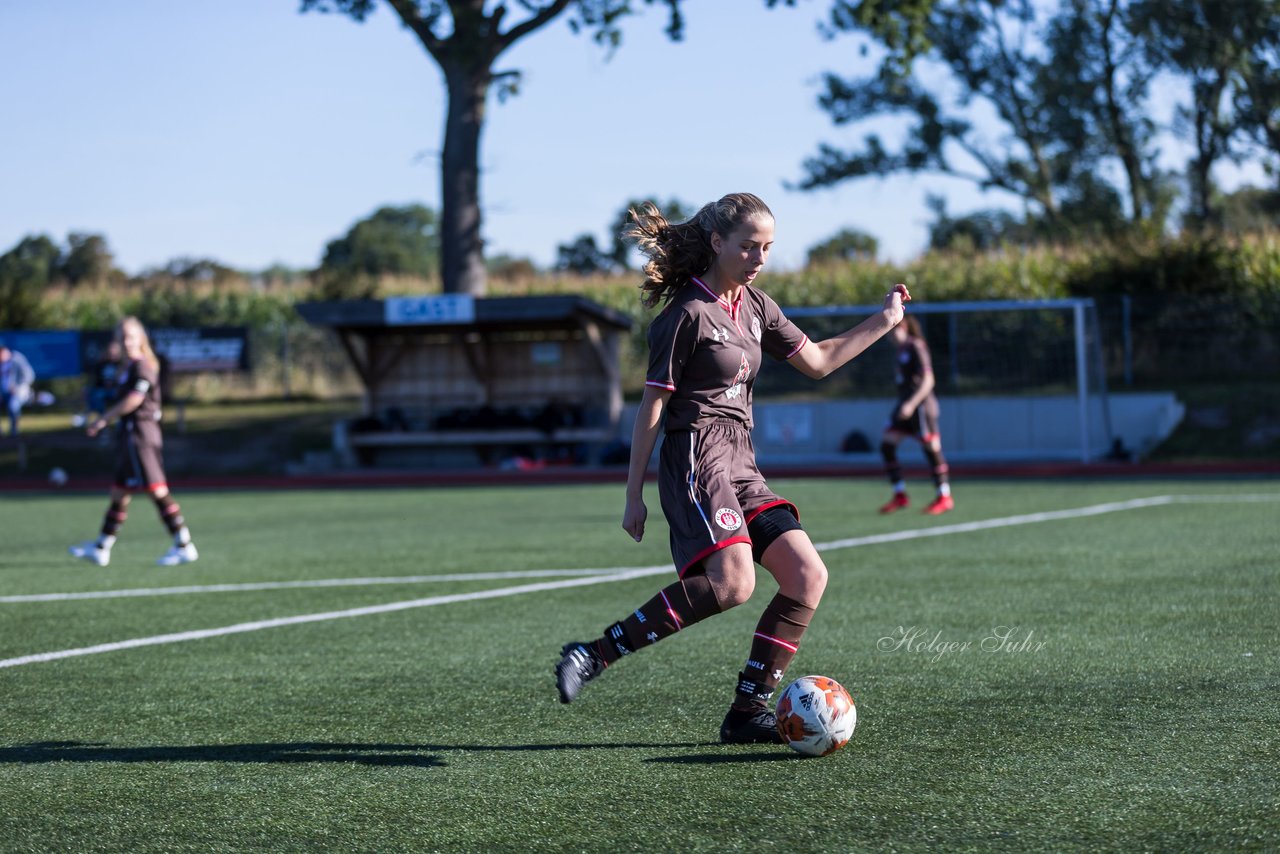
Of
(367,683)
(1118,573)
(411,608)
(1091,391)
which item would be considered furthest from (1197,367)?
(367,683)

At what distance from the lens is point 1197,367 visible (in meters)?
28.2

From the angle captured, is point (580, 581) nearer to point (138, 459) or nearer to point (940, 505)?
point (138, 459)

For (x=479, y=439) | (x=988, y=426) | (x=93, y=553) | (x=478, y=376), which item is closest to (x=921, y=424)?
(x=93, y=553)

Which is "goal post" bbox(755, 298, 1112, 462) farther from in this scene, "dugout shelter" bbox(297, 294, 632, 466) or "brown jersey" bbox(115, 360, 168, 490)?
"brown jersey" bbox(115, 360, 168, 490)

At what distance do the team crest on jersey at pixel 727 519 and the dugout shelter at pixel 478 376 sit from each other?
22.5 metres

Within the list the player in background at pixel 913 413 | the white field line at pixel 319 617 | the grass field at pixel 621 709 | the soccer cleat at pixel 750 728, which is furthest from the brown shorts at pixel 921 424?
the soccer cleat at pixel 750 728

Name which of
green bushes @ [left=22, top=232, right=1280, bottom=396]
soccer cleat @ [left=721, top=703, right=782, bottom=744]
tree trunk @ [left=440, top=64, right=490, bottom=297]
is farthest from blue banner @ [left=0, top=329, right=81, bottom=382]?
soccer cleat @ [left=721, top=703, right=782, bottom=744]

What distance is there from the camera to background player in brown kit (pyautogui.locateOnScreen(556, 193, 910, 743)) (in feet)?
16.1

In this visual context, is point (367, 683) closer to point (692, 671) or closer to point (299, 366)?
point (692, 671)

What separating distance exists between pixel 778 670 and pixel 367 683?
2171 mm

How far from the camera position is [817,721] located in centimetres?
466

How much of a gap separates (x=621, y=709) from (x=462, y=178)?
26313 millimetres

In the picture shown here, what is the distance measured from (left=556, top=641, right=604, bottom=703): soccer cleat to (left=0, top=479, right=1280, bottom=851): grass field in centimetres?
21

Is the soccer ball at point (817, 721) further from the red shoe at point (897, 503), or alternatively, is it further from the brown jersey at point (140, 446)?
the red shoe at point (897, 503)
